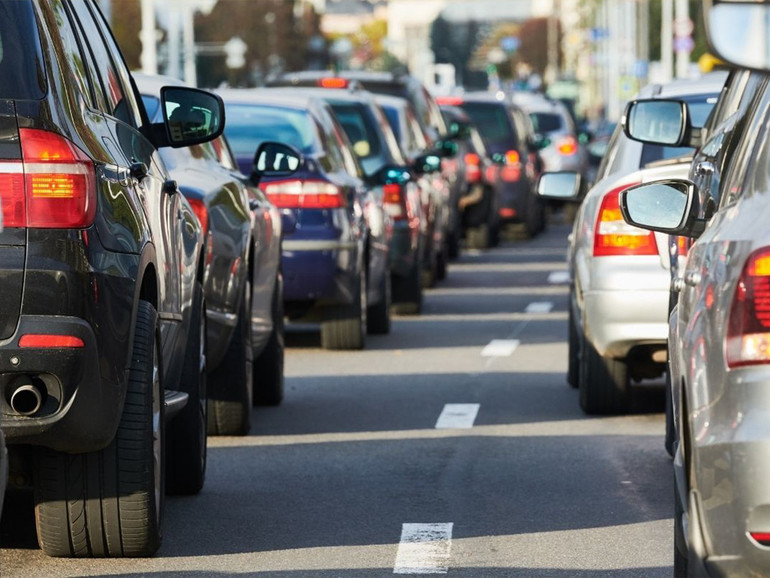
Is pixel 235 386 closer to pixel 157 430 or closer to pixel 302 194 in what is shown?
pixel 157 430

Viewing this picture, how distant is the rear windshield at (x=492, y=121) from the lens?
29.3 meters

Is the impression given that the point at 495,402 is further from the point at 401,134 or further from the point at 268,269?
the point at 401,134

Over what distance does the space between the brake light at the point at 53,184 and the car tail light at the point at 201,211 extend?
2.97 m

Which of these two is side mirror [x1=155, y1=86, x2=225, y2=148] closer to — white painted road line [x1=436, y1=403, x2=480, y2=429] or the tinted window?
white painted road line [x1=436, y1=403, x2=480, y2=429]

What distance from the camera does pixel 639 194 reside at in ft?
21.5

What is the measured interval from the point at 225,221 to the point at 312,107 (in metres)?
4.73

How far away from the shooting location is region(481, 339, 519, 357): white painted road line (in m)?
14.4

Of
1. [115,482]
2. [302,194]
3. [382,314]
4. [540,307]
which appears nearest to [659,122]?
[115,482]

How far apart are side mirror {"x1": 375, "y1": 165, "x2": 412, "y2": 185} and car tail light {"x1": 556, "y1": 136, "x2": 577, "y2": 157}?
19464 millimetres

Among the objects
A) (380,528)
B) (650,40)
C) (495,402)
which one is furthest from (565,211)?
(650,40)

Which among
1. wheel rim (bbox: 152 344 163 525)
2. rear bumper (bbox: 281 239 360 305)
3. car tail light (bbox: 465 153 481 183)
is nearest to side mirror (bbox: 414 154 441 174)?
rear bumper (bbox: 281 239 360 305)

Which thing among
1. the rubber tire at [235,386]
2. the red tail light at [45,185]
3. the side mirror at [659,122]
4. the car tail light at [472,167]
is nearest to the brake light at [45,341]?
the red tail light at [45,185]

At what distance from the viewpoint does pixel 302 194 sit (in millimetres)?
13680

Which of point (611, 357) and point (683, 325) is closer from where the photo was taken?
point (683, 325)
